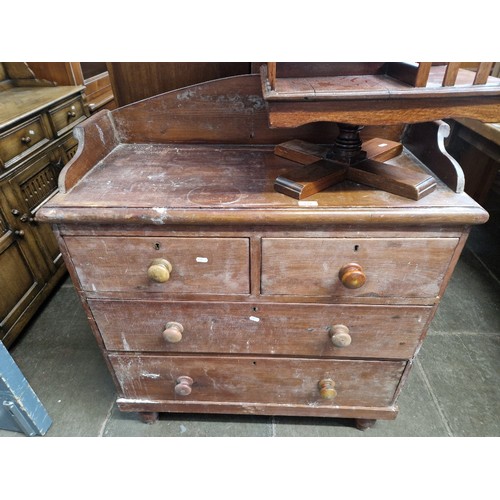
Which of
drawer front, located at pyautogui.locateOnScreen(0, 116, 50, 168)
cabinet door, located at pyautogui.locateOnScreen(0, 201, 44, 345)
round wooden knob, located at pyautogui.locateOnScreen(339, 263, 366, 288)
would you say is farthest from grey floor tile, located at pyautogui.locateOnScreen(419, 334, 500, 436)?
drawer front, located at pyautogui.locateOnScreen(0, 116, 50, 168)

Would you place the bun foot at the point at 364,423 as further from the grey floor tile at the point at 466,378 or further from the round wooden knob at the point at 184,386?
the round wooden knob at the point at 184,386

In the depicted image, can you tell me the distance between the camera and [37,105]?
170 centimetres

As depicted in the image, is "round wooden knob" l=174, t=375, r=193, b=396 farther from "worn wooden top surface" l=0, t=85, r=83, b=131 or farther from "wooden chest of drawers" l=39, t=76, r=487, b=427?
"worn wooden top surface" l=0, t=85, r=83, b=131

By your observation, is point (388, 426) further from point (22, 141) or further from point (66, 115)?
point (66, 115)

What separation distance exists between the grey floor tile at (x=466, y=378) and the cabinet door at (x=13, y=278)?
1.89 m

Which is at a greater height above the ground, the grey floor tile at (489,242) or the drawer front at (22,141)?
the drawer front at (22,141)

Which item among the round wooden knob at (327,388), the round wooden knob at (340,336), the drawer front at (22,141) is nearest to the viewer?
the round wooden knob at (340,336)

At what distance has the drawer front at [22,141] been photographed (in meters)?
1.50

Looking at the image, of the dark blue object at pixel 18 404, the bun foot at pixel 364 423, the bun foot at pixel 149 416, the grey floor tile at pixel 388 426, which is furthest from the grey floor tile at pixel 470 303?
the dark blue object at pixel 18 404

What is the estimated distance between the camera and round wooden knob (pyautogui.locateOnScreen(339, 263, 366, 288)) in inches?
34.6

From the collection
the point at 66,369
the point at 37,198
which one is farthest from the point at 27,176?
the point at 66,369

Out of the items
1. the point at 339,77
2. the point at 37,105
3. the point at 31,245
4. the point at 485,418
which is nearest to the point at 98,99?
the point at 37,105

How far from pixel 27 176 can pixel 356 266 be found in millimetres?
1582

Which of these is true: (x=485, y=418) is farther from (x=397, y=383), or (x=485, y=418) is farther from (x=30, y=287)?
(x=30, y=287)
